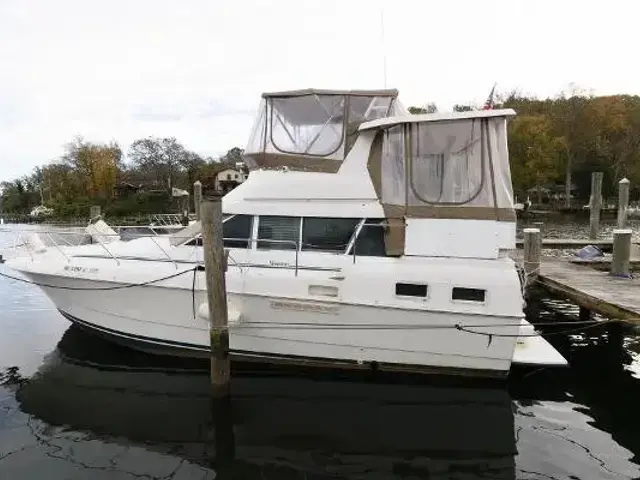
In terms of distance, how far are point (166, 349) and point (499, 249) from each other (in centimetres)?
568

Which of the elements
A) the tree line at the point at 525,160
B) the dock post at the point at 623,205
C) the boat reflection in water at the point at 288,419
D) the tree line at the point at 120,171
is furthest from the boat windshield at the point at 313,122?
the tree line at the point at 120,171

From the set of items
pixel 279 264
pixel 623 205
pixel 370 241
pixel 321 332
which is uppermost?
→ pixel 623 205

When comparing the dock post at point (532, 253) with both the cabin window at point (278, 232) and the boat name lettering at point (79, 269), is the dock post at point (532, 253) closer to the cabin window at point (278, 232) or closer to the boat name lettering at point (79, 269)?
the cabin window at point (278, 232)

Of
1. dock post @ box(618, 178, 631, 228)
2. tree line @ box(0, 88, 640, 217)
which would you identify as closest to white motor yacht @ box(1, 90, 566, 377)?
dock post @ box(618, 178, 631, 228)

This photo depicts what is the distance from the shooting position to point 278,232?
8.52 metres

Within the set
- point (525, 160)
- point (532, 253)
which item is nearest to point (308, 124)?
point (532, 253)

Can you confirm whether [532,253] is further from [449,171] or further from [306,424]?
[306,424]

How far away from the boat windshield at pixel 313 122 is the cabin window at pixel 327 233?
0.96 m

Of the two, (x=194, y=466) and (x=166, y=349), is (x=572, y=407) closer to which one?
(x=194, y=466)

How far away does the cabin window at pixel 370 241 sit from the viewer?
8.05 m

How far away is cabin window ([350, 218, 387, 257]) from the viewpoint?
805cm

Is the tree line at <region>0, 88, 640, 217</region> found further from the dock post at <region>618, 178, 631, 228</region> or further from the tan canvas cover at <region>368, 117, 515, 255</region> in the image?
the tan canvas cover at <region>368, 117, 515, 255</region>

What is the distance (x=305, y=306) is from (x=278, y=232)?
1.47 m

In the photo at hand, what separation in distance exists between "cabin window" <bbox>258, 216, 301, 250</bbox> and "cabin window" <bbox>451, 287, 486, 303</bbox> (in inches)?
103
